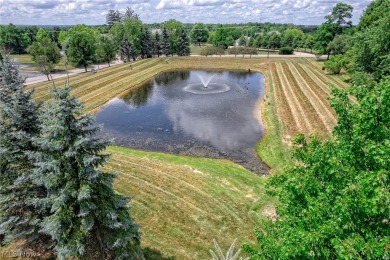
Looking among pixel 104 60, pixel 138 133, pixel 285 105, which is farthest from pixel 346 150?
pixel 104 60

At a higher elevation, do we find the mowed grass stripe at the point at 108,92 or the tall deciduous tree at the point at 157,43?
the tall deciduous tree at the point at 157,43

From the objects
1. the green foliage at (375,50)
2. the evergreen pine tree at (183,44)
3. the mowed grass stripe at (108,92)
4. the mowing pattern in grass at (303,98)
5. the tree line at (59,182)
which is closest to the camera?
the tree line at (59,182)

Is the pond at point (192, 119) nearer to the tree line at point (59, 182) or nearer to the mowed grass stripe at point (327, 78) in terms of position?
the mowed grass stripe at point (327, 78)

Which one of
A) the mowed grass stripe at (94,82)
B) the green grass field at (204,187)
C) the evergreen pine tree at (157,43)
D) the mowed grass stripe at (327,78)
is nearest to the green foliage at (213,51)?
the evergreen pine tree at (157,43)

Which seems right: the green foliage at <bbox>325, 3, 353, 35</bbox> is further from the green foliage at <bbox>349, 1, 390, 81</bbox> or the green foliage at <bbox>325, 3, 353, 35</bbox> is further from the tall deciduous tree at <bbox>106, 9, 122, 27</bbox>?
the tall deciduous tree at <bbox>106, 9, 122, 27</bbox>

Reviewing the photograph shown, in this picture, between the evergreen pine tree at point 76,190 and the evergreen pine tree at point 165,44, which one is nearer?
the evergreen pine tree at point 76,190

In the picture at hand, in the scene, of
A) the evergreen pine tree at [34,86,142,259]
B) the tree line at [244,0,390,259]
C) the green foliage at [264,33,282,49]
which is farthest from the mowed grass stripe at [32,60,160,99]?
the green foliage at [264,33,282,49]
